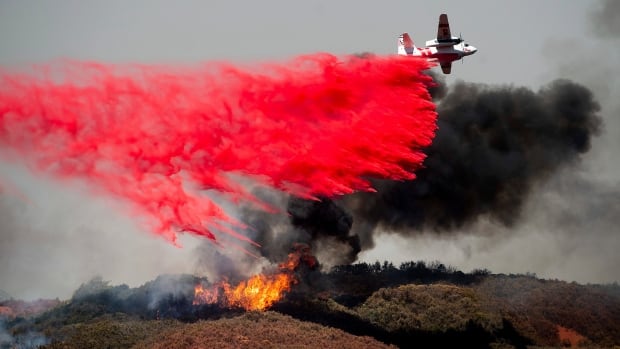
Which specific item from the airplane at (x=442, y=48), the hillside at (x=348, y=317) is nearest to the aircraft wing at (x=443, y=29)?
the airplane at (x=442, y=48)

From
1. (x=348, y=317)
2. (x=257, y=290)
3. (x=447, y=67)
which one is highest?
(x=447, y=67)

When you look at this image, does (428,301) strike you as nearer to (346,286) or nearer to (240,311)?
(346,286)

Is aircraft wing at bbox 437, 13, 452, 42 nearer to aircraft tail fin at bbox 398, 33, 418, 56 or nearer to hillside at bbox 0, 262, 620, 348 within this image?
aircraft tail fin at bbox 398, 33, 418, 56

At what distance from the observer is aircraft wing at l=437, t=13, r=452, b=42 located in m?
67.1

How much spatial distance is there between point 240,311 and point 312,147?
855 inches

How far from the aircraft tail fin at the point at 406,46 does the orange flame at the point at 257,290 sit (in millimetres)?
A: 31564

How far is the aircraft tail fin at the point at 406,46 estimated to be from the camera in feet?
228

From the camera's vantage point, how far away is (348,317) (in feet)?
266

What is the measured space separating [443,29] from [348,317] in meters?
35.8

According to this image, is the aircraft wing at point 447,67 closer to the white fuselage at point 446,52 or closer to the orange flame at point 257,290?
the white fuselage at point 446,52

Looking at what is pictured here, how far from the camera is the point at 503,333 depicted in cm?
7912

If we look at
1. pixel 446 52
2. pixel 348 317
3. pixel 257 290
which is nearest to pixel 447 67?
pixel 446 52

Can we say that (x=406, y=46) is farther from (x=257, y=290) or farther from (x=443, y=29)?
(x=257, y=290)

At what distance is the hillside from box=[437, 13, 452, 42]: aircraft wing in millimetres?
32652
